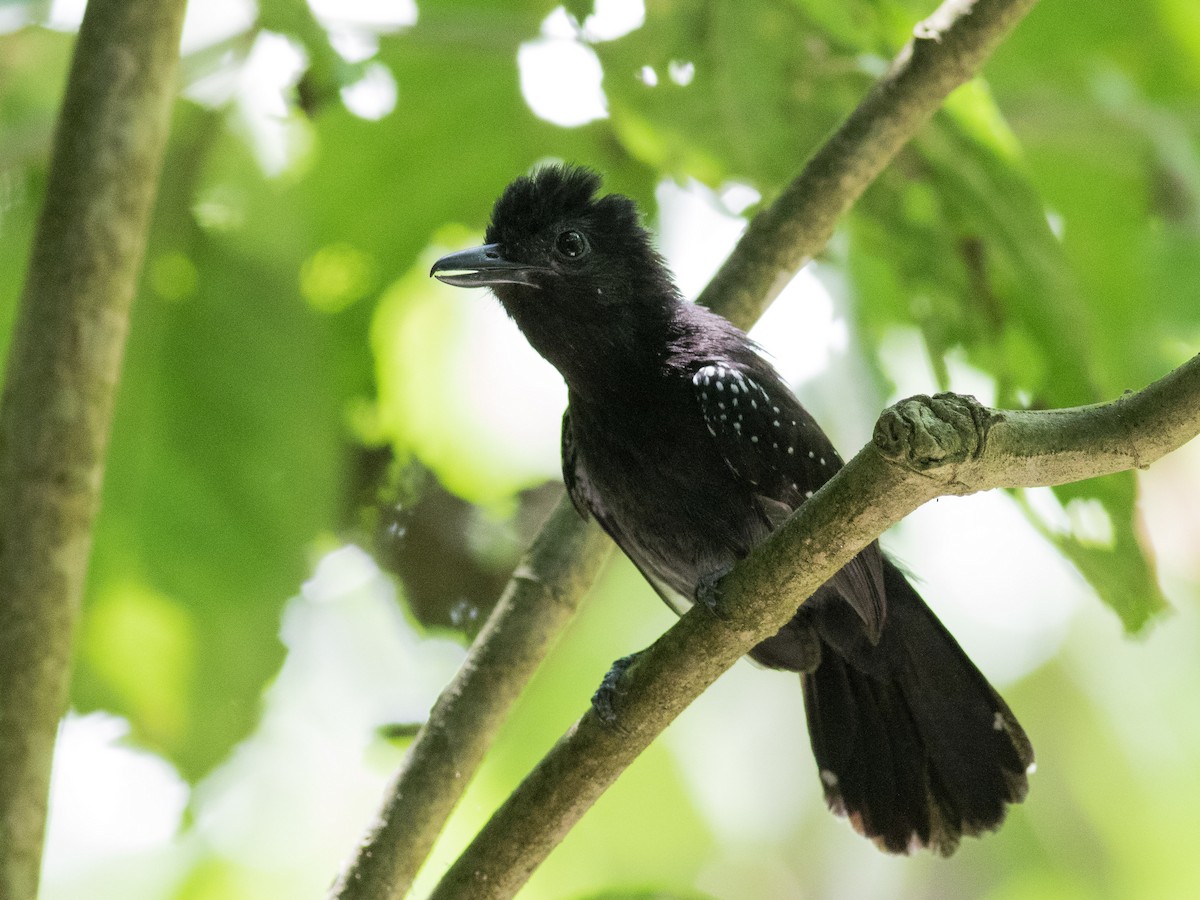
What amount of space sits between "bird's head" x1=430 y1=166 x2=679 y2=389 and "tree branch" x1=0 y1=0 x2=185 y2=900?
0.88 metres

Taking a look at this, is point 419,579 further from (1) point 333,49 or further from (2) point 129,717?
(1) point 333,49

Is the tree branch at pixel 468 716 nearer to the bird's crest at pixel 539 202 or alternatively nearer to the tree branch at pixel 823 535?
the tree branch at pixel 823 535

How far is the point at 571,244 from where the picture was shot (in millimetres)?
3783

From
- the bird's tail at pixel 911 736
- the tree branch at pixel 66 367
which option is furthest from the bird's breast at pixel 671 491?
the tree branch at pixel 66 367

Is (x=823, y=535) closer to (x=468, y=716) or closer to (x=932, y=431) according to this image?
(x=932, y=431)

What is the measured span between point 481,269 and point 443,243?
90cm

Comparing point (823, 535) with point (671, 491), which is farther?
point (671, 491)

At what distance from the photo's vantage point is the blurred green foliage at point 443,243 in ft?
11.5

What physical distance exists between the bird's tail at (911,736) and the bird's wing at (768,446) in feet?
0.89

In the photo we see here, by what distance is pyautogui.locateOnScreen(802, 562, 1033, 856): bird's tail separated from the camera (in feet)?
11.5

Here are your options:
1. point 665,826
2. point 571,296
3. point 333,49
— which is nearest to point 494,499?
point 571,296

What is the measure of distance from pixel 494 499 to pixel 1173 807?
2.71 metres

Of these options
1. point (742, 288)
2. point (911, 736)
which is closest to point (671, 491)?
point (742, 288)

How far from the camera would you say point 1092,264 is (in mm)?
4109
